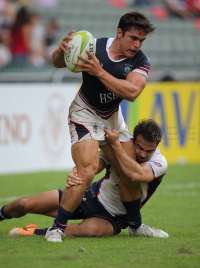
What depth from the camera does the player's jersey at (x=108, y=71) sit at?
14.8 ft

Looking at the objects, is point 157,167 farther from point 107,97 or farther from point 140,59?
point 140,59

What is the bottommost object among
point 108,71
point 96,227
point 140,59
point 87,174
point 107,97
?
point 96,227

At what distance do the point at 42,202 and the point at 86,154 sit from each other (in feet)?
2.56

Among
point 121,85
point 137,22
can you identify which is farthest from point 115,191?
point 137,22

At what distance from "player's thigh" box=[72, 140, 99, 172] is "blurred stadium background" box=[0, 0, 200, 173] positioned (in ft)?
18.9

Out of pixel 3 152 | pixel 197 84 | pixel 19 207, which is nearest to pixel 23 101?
pixel 3 152

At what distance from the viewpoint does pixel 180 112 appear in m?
12.1

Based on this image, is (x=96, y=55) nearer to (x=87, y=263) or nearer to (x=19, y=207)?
(x=19, y=207)

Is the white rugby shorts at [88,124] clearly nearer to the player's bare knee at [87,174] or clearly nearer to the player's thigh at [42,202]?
the player's bare knee at [87,174]

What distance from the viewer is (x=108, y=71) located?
4.52 metres

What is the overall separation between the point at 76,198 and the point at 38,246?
1.80 ft

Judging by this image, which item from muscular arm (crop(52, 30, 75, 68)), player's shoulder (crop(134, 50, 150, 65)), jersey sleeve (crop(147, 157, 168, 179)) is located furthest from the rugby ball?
jersey sleeve (crop(147, 157, 168, 179))

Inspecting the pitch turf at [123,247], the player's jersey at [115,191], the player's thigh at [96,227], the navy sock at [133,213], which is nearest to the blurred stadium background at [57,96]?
A: the pitch turf at [123,247]

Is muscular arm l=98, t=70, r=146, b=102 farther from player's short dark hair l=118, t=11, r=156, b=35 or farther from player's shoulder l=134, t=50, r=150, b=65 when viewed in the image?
player's short dark hair l=118, t=11, r=156, b=35
